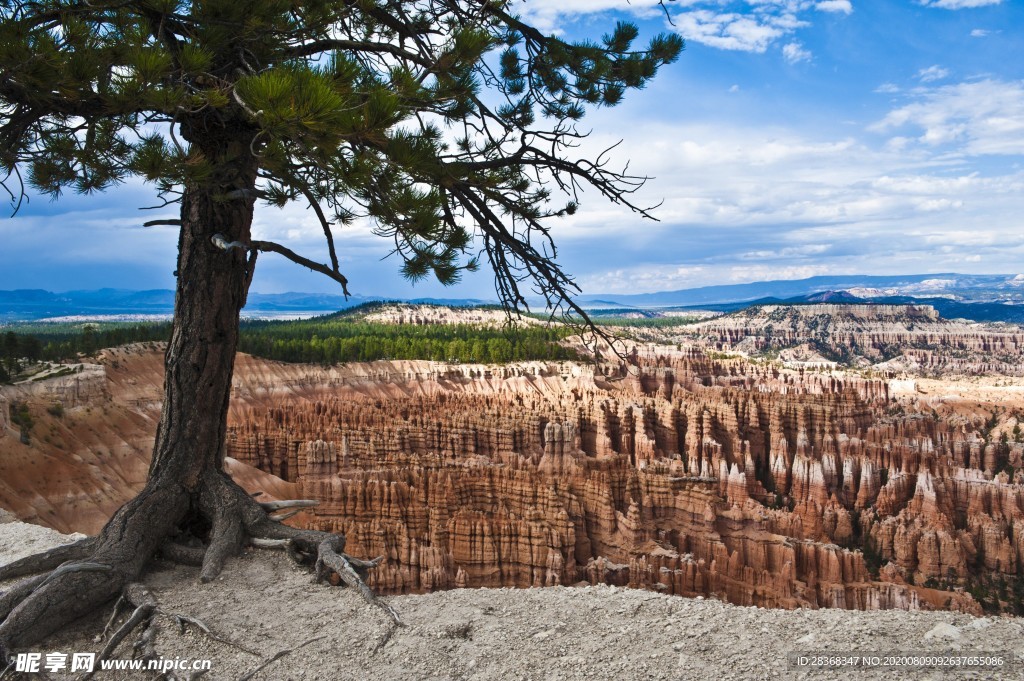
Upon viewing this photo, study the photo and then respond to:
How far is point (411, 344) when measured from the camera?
7238 cm

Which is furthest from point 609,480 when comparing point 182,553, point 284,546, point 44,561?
point 44,561

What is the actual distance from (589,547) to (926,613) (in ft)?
69.6

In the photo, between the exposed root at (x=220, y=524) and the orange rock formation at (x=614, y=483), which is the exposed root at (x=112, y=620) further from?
the orange rock formation at (x=614, y=483)

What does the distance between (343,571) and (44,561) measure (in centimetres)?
258

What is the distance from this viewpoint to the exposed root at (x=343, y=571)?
5340 mm

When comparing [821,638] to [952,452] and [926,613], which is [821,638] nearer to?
[926,613]

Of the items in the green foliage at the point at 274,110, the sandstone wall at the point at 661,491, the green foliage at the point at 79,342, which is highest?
the green foliage at the point at 274,110

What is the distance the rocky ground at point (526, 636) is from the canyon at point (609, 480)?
12.3 feet

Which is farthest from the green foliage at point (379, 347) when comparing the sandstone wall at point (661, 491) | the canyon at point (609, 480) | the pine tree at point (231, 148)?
the pine tree at point (231, 148)

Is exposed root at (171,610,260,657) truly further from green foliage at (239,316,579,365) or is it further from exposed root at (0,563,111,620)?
green foliage at (239,316,579,365)

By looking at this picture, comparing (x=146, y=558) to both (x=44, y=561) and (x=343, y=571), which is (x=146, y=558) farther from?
(x=343, y=571)

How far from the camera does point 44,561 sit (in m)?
5.88

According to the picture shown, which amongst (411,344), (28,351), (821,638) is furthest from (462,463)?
(411,344)

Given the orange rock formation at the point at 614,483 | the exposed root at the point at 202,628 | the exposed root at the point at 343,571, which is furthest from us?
the orange rock formation at the point at 614,483
